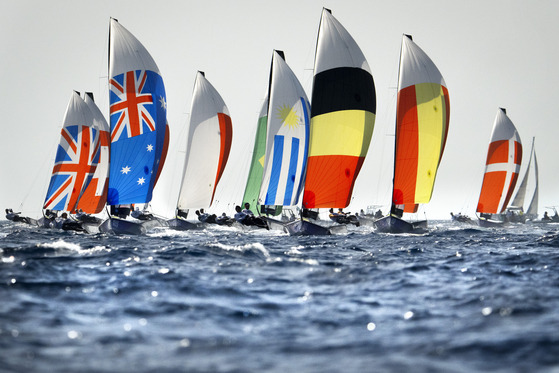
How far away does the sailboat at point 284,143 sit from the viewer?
110ft

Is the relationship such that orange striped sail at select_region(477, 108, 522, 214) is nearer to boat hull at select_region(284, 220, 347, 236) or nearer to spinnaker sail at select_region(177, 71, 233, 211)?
spinnaker sail at select_region(177, 71, 233, 211)

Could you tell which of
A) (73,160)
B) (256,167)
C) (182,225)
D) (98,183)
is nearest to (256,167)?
(256,167)

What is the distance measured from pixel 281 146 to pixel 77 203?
23066 mm

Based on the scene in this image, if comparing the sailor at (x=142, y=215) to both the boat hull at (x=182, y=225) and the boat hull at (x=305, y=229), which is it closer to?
the boat hull at (x=182, y=225)

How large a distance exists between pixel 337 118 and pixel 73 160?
86.4 feet

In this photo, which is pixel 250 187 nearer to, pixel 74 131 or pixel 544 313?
pixel 74 131

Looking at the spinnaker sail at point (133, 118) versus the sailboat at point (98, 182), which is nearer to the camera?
the spinnaker sail at point (133, 118)

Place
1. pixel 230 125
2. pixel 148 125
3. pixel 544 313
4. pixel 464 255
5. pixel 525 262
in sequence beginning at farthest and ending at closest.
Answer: pixel 230 125
pixel 148 125
pixel 464 255
pixel 525 262
pixel 544 313

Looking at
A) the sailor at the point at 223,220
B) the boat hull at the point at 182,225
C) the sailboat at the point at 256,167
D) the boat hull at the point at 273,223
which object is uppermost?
the sailboat at the point at 256,167

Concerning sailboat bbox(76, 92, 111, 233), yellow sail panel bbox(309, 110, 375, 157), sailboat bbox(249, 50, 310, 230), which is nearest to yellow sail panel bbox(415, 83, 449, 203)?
yellow sail panel bbox(309, 110, 375, 157)

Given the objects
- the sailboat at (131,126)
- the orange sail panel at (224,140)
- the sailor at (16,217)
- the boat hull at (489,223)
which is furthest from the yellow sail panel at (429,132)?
the sailor at (16,217)

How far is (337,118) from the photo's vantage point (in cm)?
3111

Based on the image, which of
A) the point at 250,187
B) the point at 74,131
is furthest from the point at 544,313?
the point at 74,131

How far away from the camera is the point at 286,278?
37.6 ft
